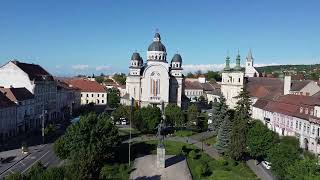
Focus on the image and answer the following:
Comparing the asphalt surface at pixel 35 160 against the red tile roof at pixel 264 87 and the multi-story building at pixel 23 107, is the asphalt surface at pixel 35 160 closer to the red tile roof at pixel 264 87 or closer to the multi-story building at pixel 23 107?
the multi-story building at pixel 23 107

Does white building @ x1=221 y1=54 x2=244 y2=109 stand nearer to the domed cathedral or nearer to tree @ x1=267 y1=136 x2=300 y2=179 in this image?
the domed cathedral

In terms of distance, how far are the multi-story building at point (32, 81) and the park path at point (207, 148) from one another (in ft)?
69.9

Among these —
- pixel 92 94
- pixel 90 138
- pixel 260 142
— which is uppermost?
pixel 92 94

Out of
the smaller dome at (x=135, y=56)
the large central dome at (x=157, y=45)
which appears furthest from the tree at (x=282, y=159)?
the smaller dome at (x=135, y=56)

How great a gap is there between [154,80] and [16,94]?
35.9 metres

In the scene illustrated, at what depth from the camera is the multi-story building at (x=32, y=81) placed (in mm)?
80438

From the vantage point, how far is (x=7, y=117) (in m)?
66.8

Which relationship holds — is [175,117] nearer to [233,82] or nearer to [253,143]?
[233,82]

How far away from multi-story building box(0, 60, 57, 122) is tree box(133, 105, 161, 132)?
17841mm

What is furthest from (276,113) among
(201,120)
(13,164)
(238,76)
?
(13,164)

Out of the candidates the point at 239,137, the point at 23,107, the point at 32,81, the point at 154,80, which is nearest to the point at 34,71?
the point at 32,81

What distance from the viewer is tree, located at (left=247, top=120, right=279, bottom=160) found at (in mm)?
53844

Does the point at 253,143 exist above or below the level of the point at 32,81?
below

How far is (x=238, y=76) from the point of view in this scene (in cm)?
9750
